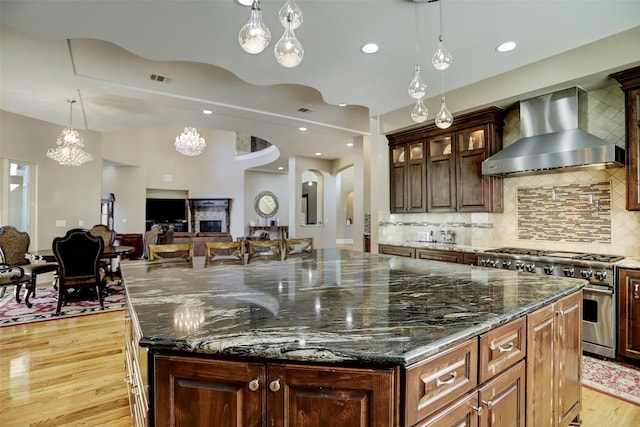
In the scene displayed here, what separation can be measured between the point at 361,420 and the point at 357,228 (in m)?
6.39

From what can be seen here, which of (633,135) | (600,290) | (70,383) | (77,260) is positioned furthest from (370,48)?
(77,260)

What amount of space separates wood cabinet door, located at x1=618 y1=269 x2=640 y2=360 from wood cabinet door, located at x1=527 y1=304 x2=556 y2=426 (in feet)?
5.72

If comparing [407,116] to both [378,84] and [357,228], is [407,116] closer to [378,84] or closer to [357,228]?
[378,84]

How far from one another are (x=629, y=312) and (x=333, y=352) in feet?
10.2

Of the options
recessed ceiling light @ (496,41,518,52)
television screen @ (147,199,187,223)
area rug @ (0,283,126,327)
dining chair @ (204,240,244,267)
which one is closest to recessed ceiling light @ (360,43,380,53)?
recessed ceiling light @ (496,41,518,52)

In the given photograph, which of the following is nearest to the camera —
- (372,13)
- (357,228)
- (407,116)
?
(372,13)

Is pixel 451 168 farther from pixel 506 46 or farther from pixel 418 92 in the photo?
pixel 418 92

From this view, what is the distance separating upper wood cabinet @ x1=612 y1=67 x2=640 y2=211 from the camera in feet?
8.89

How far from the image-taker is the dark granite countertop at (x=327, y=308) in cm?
90

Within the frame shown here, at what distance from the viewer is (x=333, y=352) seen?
871 mm

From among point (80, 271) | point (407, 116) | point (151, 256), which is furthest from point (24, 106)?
point (407, 116)

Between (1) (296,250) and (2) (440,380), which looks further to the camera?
(1) (296,250)

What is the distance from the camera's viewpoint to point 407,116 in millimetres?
4605

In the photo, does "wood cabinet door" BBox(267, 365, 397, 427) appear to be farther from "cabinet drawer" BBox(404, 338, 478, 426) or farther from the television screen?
the television screen
